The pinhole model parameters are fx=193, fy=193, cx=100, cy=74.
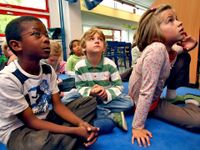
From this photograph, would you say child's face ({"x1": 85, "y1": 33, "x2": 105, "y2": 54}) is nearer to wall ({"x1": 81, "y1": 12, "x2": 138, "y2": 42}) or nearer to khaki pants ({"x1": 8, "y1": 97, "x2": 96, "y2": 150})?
khaki pants ({"x1": 8, "y1": 97, "x2": 96, "y2": 150})

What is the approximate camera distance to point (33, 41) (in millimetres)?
703

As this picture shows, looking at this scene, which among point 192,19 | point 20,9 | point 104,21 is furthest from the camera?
point 104,21

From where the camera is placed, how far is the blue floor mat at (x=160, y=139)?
2.52ft

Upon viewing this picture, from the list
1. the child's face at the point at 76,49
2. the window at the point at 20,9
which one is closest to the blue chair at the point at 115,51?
the child's face at the point at 76,49

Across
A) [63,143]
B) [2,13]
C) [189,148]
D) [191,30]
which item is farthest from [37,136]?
[2,13]

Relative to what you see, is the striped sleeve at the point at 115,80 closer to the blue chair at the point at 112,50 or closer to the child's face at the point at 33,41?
the child's face at the point at 33,41

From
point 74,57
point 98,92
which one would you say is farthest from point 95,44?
point 74,57

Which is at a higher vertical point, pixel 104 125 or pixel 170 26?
pixel 170 26

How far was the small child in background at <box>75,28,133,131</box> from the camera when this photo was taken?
3.63 ft

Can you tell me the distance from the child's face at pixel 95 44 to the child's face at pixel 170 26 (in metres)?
0.39

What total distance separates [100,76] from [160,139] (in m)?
0.51

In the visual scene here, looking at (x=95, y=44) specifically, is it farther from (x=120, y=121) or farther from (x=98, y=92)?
(x=120, y=121)

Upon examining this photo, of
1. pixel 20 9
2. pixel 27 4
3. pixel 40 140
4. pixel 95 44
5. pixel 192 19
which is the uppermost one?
pixel 27 4

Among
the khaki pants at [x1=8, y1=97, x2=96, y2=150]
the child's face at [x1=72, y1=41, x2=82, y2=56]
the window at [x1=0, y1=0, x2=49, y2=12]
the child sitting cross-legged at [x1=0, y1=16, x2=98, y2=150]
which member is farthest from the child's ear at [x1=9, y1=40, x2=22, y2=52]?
the window at [x1=0, y1=0, x2=49, y2=12]
